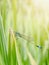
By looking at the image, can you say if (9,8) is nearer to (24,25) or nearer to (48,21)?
(24,25)

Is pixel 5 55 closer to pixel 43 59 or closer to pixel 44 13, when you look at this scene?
pixel 43 59

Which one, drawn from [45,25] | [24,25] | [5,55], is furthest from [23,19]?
[5,55]

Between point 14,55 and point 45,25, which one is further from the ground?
point 45,25

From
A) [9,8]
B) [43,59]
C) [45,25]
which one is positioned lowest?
[43,59]

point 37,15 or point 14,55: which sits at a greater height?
Answer: point 37,15

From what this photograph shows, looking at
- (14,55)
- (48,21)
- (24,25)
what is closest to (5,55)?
(14,55)
